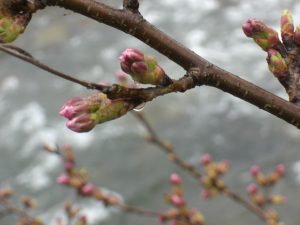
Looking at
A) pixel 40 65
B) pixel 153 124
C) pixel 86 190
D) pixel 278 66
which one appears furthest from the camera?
pixel 153 124

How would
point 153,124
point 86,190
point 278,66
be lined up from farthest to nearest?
point 153,124 < point 86,190 < point 278,66

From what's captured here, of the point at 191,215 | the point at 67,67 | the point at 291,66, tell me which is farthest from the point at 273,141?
the point at 291,66

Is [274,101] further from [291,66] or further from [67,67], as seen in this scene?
[67,67]

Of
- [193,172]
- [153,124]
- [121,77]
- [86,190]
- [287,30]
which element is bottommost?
[153,124]

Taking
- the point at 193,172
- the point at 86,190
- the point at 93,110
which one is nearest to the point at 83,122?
the point at 93,110

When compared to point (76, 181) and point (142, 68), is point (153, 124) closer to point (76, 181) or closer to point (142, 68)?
point (76, 181)

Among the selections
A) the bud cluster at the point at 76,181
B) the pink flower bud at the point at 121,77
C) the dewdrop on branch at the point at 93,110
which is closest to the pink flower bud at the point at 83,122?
the dewdrop on branch at the point at 93,110
